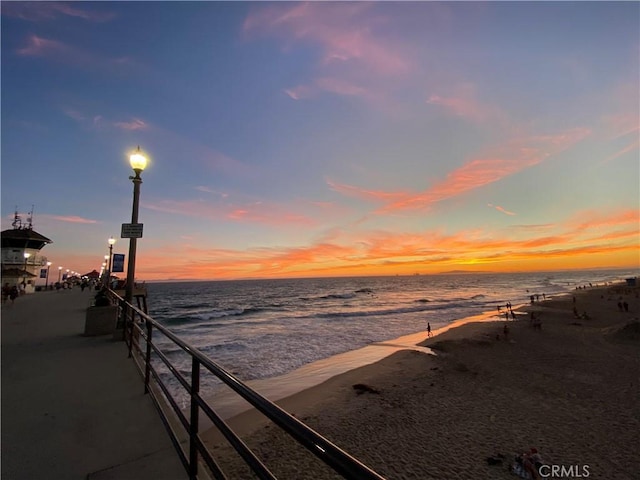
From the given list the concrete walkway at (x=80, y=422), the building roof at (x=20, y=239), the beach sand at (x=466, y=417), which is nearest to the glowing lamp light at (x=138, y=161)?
the concrete walkway at (x=80, y=422)

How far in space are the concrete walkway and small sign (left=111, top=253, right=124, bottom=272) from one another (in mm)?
4030

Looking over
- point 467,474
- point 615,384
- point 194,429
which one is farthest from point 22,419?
point 615,384

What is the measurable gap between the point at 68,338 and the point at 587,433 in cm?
1436

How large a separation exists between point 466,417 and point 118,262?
12.3 meters

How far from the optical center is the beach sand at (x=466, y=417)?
7391 mm

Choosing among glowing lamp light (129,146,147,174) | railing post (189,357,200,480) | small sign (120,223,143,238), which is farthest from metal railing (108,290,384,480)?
glowing lamp light (129,146,147,174)

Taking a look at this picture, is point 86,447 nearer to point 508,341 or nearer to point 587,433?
point 587,433

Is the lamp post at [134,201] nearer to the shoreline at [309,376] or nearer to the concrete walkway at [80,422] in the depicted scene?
the concrete walkway at [80,422]

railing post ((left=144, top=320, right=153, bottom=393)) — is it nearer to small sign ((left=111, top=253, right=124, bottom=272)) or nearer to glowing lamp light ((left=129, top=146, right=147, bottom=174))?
glowing lamp light ((left=129, top=146, right=147, bottom=174))

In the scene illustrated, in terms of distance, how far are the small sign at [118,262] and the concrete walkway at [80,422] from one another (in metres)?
4.03

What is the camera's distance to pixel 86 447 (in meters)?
3.36

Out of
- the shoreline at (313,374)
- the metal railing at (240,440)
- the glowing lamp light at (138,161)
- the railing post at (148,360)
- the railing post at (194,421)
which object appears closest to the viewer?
the metal railing at (240,440)

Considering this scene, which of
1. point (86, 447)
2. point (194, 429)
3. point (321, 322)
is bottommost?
point (321, 322)

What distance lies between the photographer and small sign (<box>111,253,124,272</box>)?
1065 centimetres
